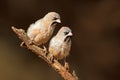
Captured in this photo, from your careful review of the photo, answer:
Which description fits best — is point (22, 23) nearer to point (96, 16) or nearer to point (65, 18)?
point (65, 18)

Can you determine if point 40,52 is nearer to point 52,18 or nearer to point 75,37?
point 52,18

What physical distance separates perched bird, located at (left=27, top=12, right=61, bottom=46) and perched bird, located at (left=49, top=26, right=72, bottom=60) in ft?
0.11

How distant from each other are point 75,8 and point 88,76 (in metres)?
0.51

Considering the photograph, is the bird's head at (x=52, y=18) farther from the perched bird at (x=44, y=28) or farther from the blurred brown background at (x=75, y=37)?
→ the blurred brown background at (x=75, y=37)

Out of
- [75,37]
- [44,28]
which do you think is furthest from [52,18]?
[75,37]

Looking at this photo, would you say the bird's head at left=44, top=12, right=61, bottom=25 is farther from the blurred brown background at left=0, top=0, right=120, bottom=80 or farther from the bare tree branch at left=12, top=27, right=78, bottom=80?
the blurred brown background at left=0, top=0, right=120, bottom=80

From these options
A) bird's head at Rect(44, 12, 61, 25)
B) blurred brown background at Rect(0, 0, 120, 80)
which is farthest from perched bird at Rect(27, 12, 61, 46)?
blurred brown background at Rect(0, 0, 120, 80)

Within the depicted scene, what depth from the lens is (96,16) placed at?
3475 mm

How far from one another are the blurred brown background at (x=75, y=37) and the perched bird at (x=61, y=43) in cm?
178

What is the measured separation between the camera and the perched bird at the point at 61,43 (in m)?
1.59

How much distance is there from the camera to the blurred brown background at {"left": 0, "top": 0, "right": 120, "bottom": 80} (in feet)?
11.2

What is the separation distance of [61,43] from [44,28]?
0.25 feet

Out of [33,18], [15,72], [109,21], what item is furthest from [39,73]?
[109,21]

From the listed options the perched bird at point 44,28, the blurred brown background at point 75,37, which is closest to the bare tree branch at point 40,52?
the perched bird at point 44,28
